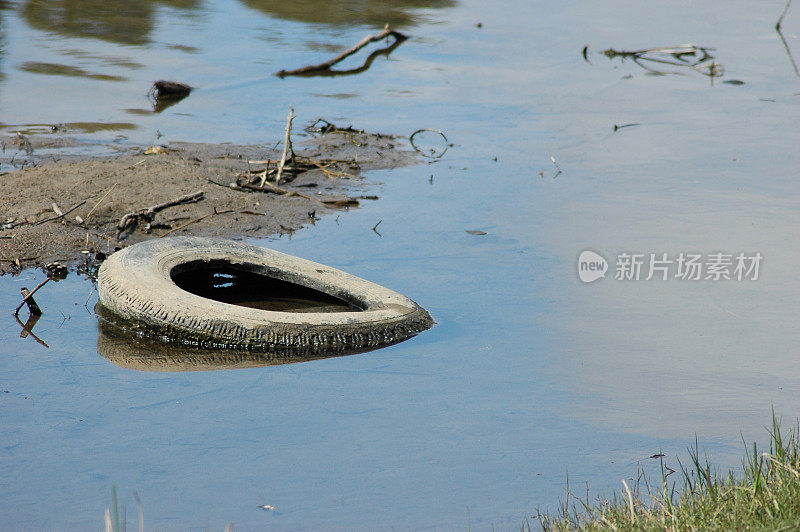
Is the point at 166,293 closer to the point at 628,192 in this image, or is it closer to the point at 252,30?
the point at 628,192

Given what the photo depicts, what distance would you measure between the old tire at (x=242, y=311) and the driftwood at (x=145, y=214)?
1.05m

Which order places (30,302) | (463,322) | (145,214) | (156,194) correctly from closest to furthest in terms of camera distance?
(30,302) → (463,322) → (145,214) → (156,194)

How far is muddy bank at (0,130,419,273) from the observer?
700 cm

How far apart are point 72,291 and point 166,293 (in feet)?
3.30

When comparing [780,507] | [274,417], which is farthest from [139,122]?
[780,507]

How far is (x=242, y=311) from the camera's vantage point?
5.57 m

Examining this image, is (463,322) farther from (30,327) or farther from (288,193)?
(288,193)

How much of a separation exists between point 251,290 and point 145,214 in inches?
59.3

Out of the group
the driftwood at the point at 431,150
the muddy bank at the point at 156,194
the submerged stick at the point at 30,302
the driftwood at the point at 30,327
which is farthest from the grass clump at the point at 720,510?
the driftwood at the point at 431,150

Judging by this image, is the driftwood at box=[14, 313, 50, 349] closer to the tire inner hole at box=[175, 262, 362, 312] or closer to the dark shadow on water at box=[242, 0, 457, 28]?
the tire inner hole at box=[175, 262, 362, 312]

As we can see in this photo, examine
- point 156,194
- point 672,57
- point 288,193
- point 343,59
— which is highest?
point 672,57

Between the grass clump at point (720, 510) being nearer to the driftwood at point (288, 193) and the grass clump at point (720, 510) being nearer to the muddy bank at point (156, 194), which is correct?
the muddy bank at point (156, 194)

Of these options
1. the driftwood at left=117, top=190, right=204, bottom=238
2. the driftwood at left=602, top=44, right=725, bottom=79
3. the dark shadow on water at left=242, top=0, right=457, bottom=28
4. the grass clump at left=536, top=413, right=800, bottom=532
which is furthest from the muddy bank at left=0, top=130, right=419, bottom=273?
the dark shadow on water at left=242, top=0, right=457, bottom=28

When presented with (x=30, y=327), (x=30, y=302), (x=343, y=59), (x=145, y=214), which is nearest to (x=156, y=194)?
(x=145, y=214)
